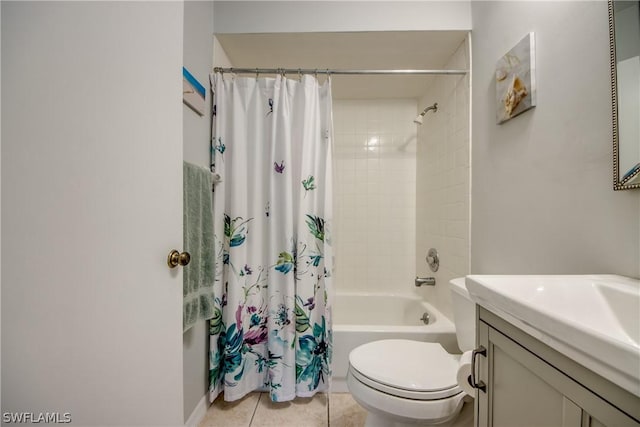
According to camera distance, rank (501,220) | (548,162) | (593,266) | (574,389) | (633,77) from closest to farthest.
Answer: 1. (574,389)
2. (633,77)
3. (593,266)
4. (548,162)
5. (501,220)

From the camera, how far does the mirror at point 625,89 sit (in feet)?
2.19

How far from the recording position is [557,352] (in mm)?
460

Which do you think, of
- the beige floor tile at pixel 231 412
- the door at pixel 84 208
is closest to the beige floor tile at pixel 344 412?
the beige floor tile at pixel 231 412

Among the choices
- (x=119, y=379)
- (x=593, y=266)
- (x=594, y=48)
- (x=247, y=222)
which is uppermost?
(x=594, y=48)

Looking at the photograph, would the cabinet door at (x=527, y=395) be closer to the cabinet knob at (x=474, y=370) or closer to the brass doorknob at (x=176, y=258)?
the cabinet knob at (x=474, y=370)

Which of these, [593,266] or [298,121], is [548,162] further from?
[298,121]

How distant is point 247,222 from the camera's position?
59.0 inches

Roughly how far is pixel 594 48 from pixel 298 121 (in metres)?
1.22

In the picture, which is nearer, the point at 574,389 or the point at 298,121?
the point at 574,389

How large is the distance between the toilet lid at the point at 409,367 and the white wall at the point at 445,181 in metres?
0.58

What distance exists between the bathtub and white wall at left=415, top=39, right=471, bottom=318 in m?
0.15

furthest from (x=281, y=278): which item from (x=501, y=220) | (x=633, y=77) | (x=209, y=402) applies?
(x=633, y=77)

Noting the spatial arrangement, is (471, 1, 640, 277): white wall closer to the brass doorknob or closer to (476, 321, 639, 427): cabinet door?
(476, 321, 639, 427): cabinet door

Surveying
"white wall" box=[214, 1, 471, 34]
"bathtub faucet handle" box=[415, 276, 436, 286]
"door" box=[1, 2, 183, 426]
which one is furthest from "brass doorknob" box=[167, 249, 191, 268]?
"bathtub faucet handle" box=[415, 276, 436, 286]
